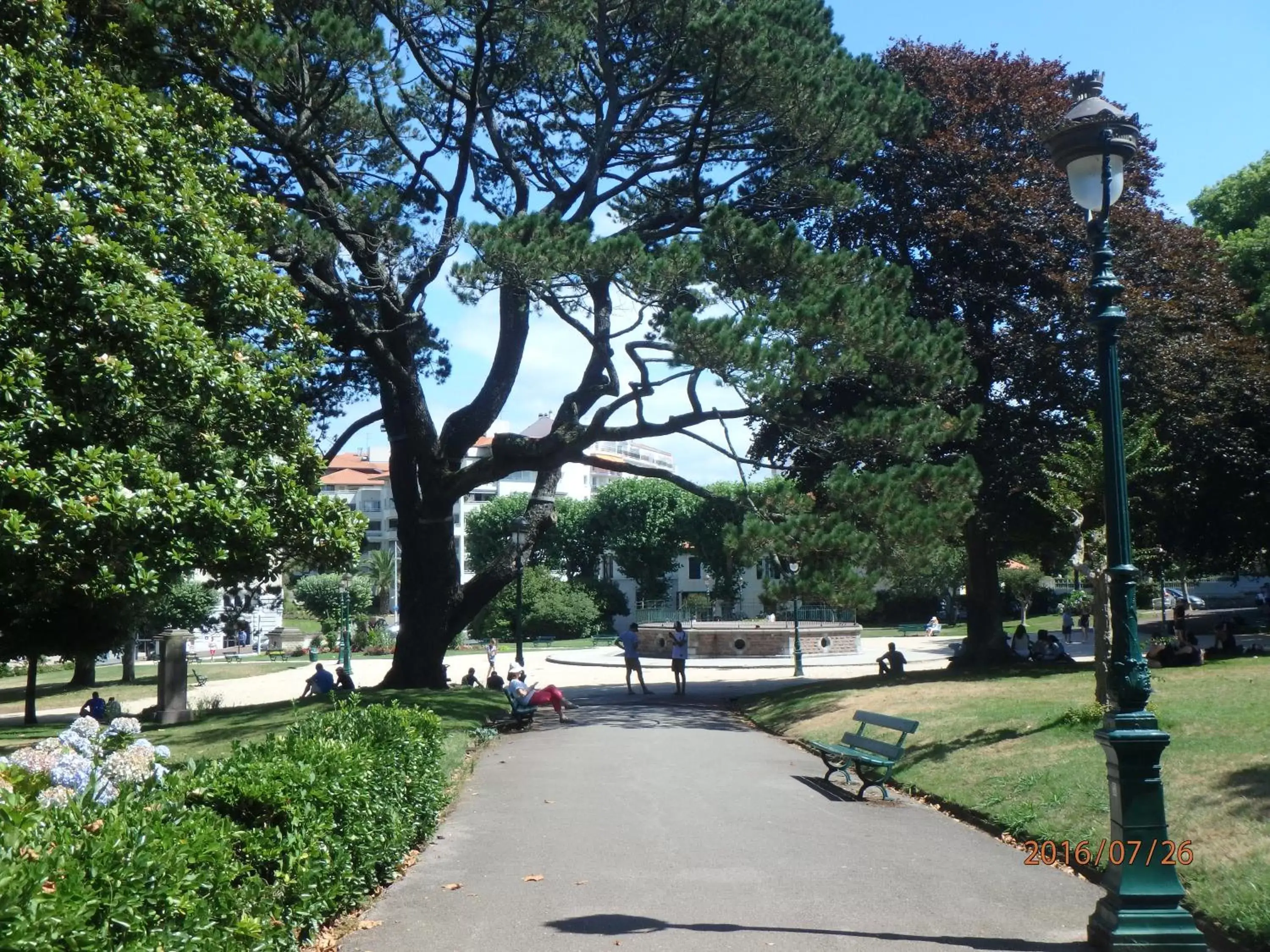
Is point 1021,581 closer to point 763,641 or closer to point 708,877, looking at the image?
point 763,641

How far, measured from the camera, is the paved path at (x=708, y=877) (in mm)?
6488

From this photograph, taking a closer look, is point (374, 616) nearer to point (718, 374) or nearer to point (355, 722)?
point (718, 374)

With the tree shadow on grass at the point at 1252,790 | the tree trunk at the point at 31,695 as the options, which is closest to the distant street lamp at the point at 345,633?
the tree trunk at the point at 31,695

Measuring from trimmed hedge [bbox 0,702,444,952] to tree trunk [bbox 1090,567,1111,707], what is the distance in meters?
8.74

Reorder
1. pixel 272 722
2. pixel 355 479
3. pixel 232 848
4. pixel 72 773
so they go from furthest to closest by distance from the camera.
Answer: pixel 355 479 → pixel 272 722 → pixel 72 773 → pixel 232 848

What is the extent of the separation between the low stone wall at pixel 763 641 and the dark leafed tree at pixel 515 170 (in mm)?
17448

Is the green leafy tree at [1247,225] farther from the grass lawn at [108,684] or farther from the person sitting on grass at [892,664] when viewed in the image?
the grass lawn at [108,684]

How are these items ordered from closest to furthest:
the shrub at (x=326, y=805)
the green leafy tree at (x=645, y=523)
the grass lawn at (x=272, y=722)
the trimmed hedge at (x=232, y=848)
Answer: the trimmed hedge at (x=232, y=848) < the shrub at (x=326, y=805) < the grass lawn at (x=272, y=722) < the green leafy tree at (x=645, y=523)

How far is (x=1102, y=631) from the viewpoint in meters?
14.5

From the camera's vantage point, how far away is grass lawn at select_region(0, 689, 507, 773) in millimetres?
16641

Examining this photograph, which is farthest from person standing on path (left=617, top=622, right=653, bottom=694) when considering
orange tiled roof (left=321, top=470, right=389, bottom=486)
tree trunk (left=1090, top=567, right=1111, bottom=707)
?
orange tiled roof (left=321, top=470, right=389, bottom=486)

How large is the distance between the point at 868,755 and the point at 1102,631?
430 cm

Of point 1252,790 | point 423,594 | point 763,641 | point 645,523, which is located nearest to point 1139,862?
point 1252,790

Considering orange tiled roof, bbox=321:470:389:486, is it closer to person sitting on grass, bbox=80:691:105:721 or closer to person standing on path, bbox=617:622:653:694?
person standing on path, bbox=617:622:653:694
